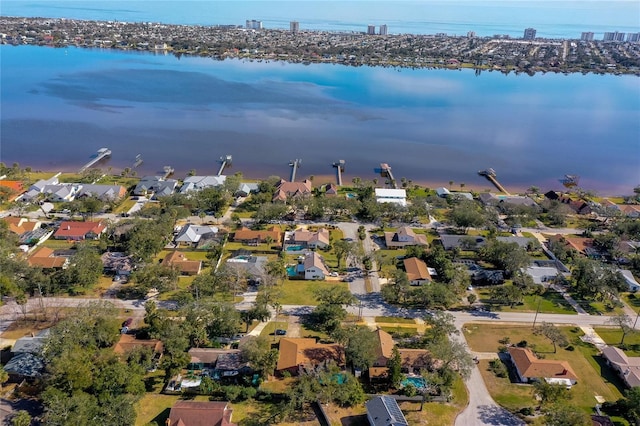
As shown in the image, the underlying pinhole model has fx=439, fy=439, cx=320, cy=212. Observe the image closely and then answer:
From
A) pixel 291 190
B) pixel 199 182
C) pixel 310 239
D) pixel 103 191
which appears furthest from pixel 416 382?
pixel 103 191

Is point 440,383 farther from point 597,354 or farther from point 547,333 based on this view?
point 597,354

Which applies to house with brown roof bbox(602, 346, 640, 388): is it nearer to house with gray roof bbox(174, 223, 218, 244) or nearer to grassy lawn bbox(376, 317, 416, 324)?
grassy lawn bbox(376, 317, 416, 324)

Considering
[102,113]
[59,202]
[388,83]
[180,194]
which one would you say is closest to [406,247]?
[180,194]

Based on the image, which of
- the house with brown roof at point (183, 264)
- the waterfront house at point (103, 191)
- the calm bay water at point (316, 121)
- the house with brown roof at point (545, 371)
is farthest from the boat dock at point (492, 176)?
the waterfront house at point (103, 191)

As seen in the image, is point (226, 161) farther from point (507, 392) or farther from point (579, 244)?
point (507, 392)

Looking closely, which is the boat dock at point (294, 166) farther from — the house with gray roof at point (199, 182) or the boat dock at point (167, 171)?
the boat dock at point (167, 171)

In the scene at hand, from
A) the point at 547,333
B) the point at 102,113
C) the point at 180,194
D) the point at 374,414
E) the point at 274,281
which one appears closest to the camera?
the point at 374,414
